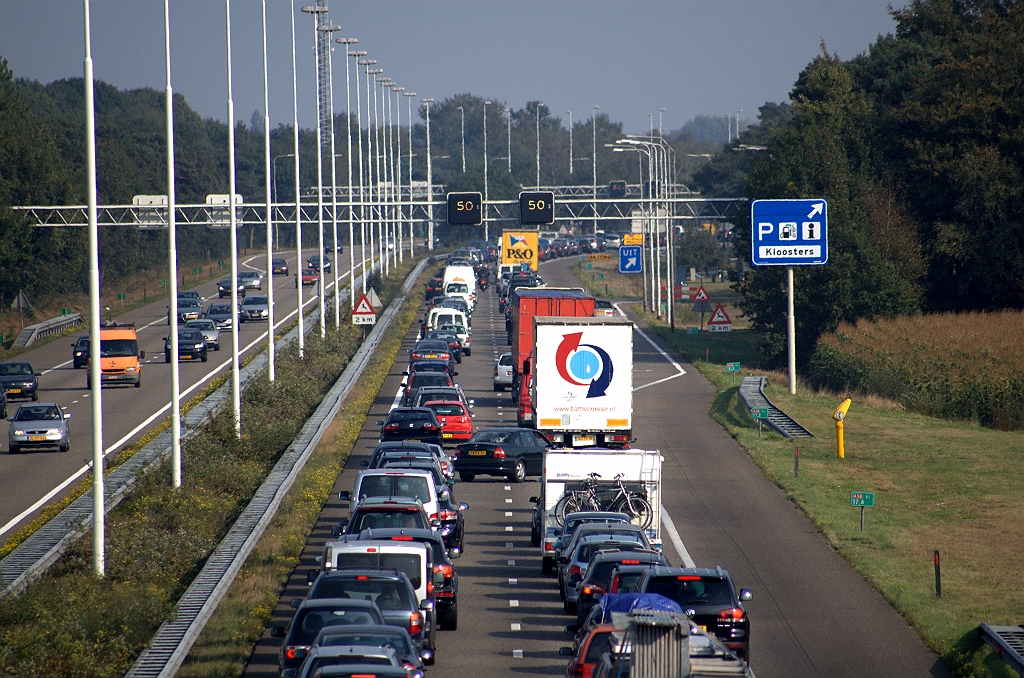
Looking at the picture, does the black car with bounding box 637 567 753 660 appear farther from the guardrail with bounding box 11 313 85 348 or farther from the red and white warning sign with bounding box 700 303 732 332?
the guardrail with bounding box 11 313 85 348

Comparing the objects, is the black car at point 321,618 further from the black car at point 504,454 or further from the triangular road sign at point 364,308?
the triangular road sign at point 364,308

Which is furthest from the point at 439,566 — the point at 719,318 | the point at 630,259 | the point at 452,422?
the point at 630,259

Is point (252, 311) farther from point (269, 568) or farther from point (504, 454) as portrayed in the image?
point (269, 568)

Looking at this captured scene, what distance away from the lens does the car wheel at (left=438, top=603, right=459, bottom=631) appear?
1988 cm

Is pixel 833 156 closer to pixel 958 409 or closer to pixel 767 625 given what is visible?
pixel 958 409

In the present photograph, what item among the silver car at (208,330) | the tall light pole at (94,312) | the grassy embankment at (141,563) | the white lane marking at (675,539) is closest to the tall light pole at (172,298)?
the grassy embankment at (141,563)

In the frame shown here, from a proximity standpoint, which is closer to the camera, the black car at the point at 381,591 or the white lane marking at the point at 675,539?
the black car at the point at 381,591

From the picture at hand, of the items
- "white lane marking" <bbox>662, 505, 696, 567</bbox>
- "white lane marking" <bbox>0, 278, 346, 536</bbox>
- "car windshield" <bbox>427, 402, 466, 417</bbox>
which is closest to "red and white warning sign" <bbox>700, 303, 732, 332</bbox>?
"car windshield" <bbox>427, 402, 466, 417</bbox>

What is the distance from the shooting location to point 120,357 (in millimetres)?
53312

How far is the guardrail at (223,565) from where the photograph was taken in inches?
628

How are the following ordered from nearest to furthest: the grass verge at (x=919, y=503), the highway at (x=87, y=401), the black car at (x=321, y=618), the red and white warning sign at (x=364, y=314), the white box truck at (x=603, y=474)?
the black car at (x=321, y=618) → the grass verge at (x=919, y=503) → the white box truck at (x=603, y=474) → the highway at (x=87, y=401) → the red and white warning sign at (x=364, y=314)

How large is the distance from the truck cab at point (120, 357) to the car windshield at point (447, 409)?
61.4 ft

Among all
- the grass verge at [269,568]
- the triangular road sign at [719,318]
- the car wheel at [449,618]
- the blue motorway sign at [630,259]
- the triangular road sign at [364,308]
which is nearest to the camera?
the grass verge at [269,568]

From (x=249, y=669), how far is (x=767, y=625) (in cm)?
801
